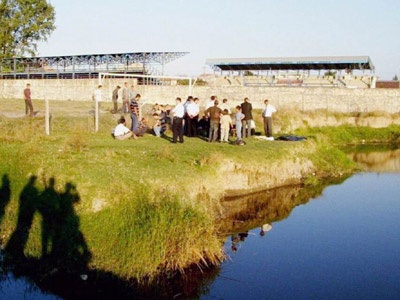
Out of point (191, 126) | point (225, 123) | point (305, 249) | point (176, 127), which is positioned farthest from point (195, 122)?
point (305, 249)

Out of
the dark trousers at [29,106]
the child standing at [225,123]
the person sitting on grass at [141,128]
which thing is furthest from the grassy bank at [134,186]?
the dark trousers at [29,106]

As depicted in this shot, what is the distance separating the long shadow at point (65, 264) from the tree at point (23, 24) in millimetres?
50068

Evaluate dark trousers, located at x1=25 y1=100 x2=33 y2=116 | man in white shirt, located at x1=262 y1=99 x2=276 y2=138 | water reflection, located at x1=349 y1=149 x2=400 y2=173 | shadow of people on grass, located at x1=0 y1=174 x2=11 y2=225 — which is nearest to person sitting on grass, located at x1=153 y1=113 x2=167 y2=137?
man in white shirt, located at x1=262 y1=99 x2=276 y2=138

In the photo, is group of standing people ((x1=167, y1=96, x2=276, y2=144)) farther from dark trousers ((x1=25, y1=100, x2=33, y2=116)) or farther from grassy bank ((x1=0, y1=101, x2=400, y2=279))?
dark trousers ((x1=25, y1=100, x2=33, y2=116))

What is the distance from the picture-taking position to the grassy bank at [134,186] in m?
11.8

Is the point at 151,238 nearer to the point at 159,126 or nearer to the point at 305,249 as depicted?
the point at 305,249

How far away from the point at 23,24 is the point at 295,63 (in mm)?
28148

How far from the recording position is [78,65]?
213 ft

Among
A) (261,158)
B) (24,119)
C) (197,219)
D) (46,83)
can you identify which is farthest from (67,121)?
(46,83)

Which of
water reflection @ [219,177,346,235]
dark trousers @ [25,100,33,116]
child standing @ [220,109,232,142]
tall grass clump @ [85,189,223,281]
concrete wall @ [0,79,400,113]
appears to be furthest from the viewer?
concrete wall @ [0,79,400,113]

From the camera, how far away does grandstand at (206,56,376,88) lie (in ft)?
168

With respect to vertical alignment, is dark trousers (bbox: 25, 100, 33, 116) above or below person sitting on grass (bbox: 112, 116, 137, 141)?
above

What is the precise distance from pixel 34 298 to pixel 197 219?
3658mm

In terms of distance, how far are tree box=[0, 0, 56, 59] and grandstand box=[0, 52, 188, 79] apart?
1.58 meters
